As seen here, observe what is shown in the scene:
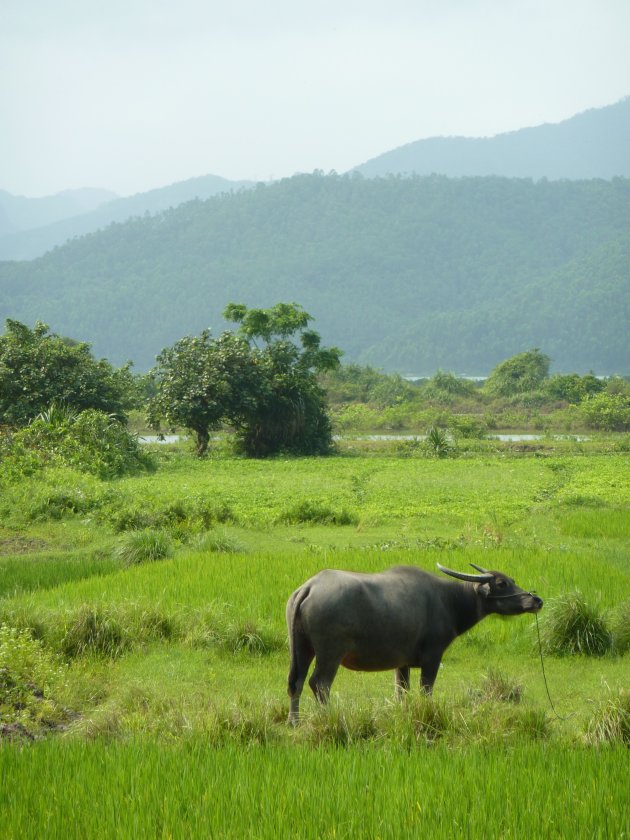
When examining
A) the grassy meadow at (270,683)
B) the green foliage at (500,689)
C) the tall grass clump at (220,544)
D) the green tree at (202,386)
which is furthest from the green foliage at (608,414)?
the green foliage at (500,689)

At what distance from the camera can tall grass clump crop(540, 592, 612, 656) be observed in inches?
312

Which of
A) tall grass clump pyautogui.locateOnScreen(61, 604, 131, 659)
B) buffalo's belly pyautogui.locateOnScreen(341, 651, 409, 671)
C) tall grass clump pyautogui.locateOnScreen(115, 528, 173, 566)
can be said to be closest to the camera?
buffalo's belly pyautogui.locateOnScreen(341, 651, 409, 671)

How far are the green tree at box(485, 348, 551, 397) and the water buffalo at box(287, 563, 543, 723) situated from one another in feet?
145

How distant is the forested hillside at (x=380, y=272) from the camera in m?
120

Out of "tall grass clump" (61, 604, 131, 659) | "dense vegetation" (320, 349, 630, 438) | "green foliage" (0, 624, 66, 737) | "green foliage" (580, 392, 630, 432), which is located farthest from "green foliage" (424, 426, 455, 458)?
"green foliage" (0, 624, 66, 737)

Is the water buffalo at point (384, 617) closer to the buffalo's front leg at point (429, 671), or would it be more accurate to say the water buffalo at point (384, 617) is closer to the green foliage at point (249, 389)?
the buffalo's front leg at point (429, 671)

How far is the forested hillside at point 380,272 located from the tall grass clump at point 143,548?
348 ft

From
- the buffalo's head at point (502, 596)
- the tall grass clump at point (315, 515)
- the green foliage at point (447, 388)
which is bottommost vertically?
the green foliage at point (447, 388)

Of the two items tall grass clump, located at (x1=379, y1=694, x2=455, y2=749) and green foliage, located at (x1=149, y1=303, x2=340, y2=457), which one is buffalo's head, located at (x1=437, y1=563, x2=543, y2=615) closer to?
tall grass clump, located at (x1=379, y1=694, x2=455, y2=749)

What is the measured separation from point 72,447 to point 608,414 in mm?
23304

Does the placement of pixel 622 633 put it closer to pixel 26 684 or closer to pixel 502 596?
pixel 502 596

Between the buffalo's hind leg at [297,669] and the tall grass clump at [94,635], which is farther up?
the buffalo's hind leg at [297,669]

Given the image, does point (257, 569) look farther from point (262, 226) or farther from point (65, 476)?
point (262, 226)

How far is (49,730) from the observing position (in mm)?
5988
